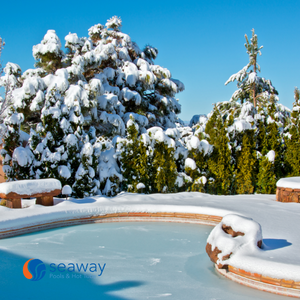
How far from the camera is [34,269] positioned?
4207mm

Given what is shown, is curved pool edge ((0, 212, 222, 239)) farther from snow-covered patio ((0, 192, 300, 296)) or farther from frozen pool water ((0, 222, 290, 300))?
frozen pool water ((0, 222, 290, 300))

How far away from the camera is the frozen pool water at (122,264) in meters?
3.43

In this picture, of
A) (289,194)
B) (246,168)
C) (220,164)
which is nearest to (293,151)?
(246,168)

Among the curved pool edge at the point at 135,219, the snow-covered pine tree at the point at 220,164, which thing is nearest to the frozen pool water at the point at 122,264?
the curved pool edge at the point at 135,219

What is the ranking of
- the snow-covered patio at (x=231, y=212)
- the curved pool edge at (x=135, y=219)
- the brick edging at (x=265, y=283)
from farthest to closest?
the curved pool edge at (x=135, y=219) → the snow-covered patio at (x=231, y=212) → the brick edging at (x=265, y=283)

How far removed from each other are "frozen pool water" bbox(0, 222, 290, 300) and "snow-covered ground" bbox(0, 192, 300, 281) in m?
0.34

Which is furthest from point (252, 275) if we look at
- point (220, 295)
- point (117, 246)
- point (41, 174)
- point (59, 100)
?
point (59, 100)

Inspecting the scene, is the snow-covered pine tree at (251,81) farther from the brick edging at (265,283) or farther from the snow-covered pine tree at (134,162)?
the brick edging at (265,283)

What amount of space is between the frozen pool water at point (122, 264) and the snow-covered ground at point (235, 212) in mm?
335

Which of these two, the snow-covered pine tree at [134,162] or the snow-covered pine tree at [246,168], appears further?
the snow-covered pine tree at [246,168]

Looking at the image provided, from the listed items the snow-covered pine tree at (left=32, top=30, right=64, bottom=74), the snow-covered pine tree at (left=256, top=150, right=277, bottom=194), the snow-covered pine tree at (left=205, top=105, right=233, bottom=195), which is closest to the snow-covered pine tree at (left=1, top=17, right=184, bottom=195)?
the snow-covered pine tree at (left=32, top=30, right=64, bottom=74)

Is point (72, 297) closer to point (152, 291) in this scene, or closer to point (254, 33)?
point (152, 291)

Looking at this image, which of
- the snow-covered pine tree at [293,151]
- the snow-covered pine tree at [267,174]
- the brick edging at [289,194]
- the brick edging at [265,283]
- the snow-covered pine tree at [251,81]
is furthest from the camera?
the snow-covered pine tree at [251,81]

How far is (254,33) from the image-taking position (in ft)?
52.1
